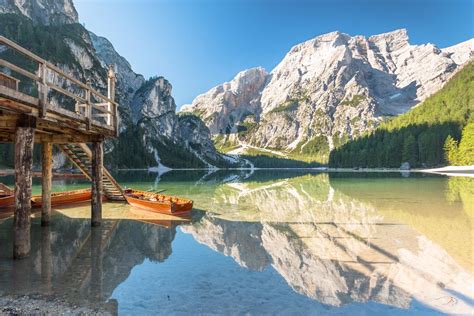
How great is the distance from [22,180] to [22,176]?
16cm

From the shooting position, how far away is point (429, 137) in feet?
464

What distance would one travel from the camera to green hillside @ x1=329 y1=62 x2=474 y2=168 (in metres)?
127

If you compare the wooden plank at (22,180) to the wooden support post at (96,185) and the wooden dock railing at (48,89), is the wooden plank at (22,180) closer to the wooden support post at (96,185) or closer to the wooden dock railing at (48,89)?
the wooden dock railing at (48,89)

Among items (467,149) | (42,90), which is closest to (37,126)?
(42,90)

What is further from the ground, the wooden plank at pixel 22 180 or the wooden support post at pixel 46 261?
the wooden plank at pixel 22 180

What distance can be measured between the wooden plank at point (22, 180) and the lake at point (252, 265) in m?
1.02

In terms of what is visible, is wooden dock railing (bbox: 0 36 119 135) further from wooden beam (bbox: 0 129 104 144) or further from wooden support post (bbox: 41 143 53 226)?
wooden support post (bbox: 41 143 53 226)

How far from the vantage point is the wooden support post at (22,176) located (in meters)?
12.5

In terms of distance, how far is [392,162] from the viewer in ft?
516

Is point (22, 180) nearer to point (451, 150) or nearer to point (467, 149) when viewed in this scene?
point (467, 149)

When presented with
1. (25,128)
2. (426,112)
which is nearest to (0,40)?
(25,128)

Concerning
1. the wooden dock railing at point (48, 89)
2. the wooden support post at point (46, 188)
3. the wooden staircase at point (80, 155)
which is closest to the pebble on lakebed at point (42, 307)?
the wooden dock railing at point (48, 89)

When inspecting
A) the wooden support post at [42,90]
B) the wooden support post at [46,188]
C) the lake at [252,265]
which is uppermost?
the wooden support post at [42,90]

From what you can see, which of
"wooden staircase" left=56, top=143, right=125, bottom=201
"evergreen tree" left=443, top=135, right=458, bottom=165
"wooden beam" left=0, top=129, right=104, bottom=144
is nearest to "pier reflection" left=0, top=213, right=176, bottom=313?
"wooden staircase" left=56, top=143, right=125, bottom=201
